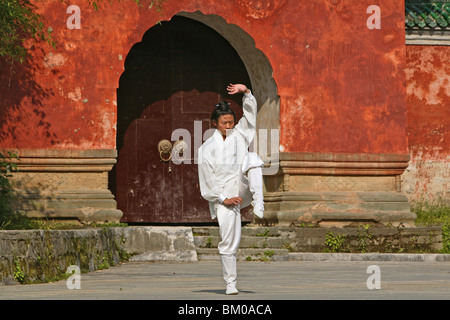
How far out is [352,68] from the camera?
15.1m

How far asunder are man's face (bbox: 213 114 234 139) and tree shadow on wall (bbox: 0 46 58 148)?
6.32 meters

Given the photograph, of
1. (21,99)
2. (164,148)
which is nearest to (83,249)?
(21,99)

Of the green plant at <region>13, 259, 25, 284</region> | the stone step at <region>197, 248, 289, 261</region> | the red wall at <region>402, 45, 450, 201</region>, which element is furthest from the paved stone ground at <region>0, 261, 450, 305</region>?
the red wall at <region>402, 45, 450, 201</region>

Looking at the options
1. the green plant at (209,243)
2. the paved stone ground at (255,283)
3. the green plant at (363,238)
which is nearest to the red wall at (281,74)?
the green plant at (363,238)

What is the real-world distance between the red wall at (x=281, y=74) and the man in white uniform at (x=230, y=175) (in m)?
6.17

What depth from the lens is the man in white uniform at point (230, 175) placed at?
26.3 ft

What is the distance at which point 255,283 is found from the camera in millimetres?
9320

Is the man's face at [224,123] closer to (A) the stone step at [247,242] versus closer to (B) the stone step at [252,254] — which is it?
(B) the stone step at [252,254]

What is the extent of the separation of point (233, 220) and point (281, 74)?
23.4ft

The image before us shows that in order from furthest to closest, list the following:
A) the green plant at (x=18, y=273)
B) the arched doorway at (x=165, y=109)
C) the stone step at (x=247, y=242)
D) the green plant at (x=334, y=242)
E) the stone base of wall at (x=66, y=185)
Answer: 1. the arched doorway at (x=165, y=109)
2. the green plant at (x=334, y=242)
3. the stone base of wall at (x=66, y=185)
4. the stone step at (x=247, y=242)
5. the green plant at (x=18, y=273)

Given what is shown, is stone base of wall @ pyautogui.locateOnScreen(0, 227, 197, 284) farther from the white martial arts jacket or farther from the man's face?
the man's face

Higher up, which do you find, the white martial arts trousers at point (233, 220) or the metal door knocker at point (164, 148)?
the metal door knocker at point (164, 148)

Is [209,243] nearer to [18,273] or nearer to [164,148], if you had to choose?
[164,148]
